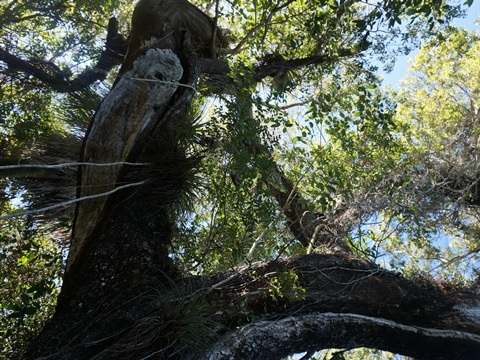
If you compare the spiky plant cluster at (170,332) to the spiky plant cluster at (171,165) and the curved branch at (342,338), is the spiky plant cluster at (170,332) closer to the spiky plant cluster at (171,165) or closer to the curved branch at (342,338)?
the curved branch at (342,338)

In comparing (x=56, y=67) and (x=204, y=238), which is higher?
(x=56, y=67)

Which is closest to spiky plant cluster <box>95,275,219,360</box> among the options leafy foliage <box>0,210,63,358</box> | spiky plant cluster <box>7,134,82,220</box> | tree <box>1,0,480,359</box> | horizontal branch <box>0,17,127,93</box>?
tree <box>1,0,480,359</box>

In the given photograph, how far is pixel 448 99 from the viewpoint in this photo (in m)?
A: 8.98

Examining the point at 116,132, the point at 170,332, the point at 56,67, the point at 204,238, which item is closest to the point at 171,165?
the point at 116,132

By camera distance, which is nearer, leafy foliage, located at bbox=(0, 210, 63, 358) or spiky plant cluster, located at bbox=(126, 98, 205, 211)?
leafy foliage, located at bbox=(0, 210, 63, 358)

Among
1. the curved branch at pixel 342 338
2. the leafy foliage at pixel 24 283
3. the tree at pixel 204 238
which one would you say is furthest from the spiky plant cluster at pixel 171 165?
the curved branch at pixel 342 338

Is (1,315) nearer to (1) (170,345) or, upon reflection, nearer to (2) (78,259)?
(2) (78,259)

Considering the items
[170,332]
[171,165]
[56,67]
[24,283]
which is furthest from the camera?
[56,67]

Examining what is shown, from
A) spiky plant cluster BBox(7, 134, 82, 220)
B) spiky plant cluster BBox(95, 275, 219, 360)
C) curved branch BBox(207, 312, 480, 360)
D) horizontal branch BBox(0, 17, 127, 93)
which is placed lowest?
spiky plant cluster BBox(95, 275, 219, 360)

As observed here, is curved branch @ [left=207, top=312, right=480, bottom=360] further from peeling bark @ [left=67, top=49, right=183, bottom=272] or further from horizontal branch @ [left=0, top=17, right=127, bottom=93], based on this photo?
horizontal branch @ [left=0, top=17, right=127, bottom=93]

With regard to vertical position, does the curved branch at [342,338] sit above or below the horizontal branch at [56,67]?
below

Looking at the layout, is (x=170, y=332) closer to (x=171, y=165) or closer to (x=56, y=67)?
(x=171, y=165)

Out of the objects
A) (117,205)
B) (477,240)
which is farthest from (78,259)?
(477,240)

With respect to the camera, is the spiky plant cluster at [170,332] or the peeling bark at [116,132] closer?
the spiky plant cluster at [170,332]
